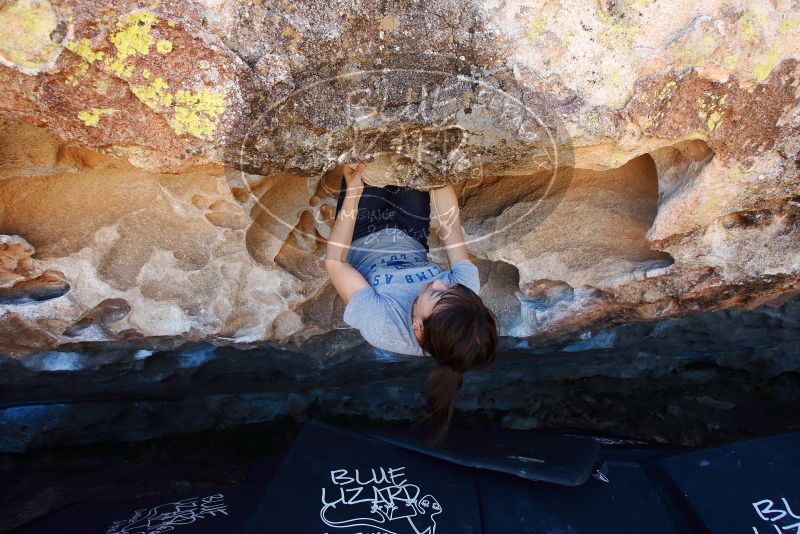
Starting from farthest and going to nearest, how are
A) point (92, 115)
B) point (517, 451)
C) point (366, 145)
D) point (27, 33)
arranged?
point (517, 451) < point (366, 145) < point (92, 115) < point (27, 33)

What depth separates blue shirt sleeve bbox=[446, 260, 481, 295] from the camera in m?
1.37

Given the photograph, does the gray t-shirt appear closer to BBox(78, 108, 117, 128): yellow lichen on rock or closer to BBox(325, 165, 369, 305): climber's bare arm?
BBox(325, 165, 369, 305): climber's bare arm

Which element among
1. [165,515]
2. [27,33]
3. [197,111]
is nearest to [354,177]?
[197,111]

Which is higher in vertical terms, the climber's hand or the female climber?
the climber's hand

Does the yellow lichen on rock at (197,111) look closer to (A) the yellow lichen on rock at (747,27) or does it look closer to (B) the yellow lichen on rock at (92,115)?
(B) the yellow lichen on rock at (92,115)

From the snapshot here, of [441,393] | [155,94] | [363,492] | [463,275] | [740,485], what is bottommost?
[740,485]

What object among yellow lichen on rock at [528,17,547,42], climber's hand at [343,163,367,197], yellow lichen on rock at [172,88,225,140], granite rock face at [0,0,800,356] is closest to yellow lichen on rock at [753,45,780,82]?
granite rock face at [0,0,800,356]

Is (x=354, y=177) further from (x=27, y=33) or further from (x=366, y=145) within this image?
(x=27, y=33)

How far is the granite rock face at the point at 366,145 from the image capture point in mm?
957

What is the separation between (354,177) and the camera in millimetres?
1261

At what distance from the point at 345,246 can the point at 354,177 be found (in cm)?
16

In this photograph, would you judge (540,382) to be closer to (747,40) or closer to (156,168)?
(747,40)

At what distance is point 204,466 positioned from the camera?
210cm

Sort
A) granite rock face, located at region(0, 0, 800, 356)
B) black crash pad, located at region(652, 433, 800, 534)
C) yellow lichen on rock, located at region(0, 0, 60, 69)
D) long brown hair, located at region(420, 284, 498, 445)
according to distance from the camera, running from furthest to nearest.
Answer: black crash pad, located at region(652, 433, 800, 534) < long brown hair, located at region(420, 284, 498, 445) < granite rock face, located at region(0, 0, 800, 356) < yellow lichen on rock, located at region(0, 0, 60, 69)
